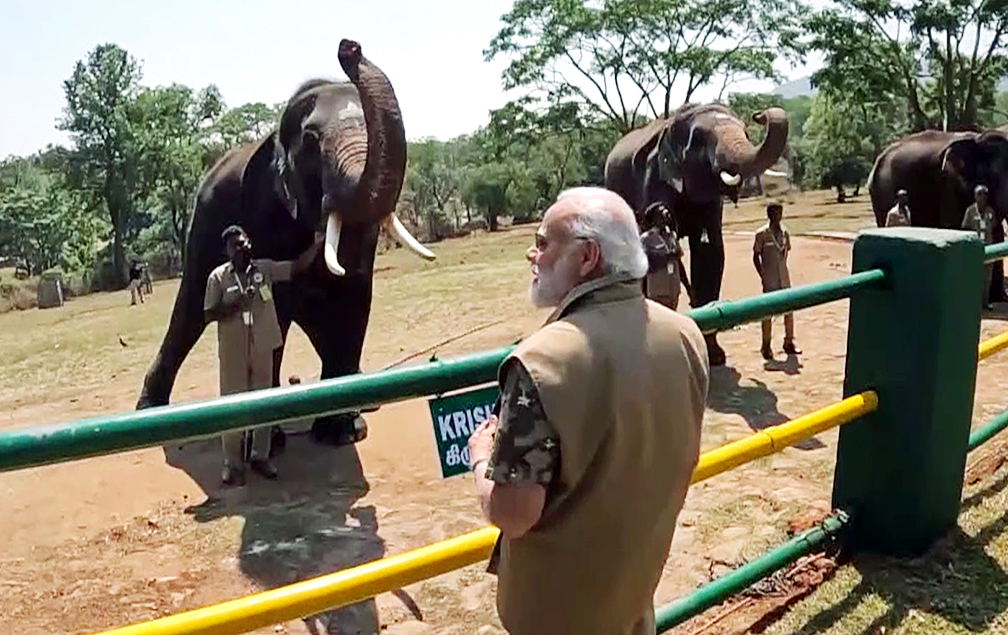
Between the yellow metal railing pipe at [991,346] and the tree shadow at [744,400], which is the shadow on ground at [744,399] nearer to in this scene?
the tree shadow at [744,400]

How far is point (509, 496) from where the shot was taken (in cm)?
196

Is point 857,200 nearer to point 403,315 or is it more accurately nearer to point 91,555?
point 403,315

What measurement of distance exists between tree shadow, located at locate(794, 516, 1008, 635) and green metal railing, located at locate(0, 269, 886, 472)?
1862 mm

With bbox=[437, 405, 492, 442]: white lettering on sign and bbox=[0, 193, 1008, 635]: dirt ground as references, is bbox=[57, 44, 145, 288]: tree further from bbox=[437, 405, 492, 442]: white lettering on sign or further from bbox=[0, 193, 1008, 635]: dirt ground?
bbox=[437, 405, 492, 442]: white lettering on sign

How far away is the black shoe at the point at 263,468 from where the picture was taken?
23.3ft

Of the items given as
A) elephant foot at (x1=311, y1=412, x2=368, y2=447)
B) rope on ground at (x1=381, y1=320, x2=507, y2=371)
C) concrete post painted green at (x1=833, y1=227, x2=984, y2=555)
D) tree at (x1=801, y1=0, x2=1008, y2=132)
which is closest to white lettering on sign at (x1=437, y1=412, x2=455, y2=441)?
concrete post painted green at (x1=833, y1=227, x2=984, y2=555)

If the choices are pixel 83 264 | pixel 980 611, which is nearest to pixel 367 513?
pixel 980 611

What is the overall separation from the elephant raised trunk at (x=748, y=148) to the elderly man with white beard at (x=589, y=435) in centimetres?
708

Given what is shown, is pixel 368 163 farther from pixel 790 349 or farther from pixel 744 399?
pixel 790 349

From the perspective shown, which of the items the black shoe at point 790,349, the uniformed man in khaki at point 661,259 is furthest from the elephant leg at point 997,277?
the uniformed man in khaki at point 661,259

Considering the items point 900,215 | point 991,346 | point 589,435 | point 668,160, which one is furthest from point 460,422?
point 900,215

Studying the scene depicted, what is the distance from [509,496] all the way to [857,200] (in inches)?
1611

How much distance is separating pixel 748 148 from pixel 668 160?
3.07 feet

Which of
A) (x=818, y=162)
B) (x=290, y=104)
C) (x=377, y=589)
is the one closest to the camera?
(x=377, y=589)
